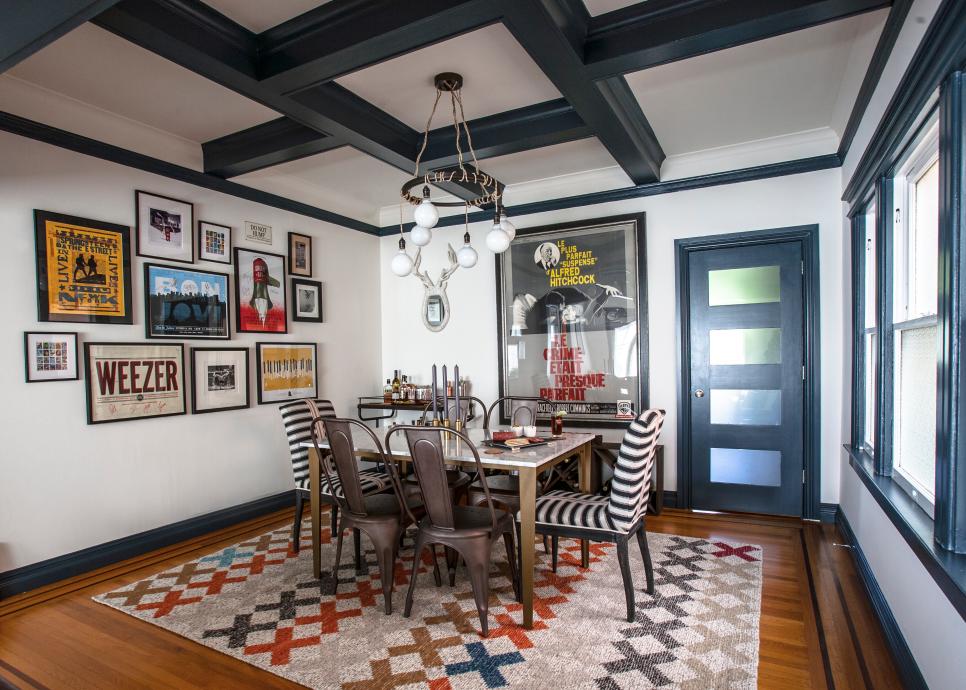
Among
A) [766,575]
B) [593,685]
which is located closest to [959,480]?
[593,685]

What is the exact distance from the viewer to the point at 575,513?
2.71 metres

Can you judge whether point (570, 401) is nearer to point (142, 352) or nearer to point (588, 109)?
point (588, 109)

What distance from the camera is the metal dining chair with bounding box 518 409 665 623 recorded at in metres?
2.55

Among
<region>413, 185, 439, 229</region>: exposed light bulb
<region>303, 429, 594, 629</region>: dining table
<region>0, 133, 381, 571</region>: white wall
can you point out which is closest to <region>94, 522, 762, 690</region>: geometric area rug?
<region>303, 429, 594, 629</region>: dining table

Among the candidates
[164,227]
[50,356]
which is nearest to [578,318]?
[164,227]

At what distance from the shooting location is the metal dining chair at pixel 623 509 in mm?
2553

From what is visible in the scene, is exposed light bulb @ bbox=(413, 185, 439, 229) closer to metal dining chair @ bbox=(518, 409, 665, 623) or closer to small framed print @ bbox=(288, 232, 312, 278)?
metal dining chair @ bbox=(518, 409, 665, 623)

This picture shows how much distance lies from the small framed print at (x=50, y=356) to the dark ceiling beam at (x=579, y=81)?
3036 millimetres

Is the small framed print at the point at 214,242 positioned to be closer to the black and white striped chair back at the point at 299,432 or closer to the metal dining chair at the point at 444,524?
the black and white striped chair back at the point at 299,432

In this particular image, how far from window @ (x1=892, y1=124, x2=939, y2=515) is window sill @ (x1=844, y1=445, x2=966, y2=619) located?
61 mm

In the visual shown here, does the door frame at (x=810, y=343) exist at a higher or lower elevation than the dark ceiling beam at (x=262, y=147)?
lower

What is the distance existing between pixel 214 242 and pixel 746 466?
4346 millimetres

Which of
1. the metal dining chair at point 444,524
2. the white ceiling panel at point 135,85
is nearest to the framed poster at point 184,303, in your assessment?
the white ceiling panel at point 135,85

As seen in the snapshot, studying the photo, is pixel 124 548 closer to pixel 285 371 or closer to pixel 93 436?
pixel 93 436
